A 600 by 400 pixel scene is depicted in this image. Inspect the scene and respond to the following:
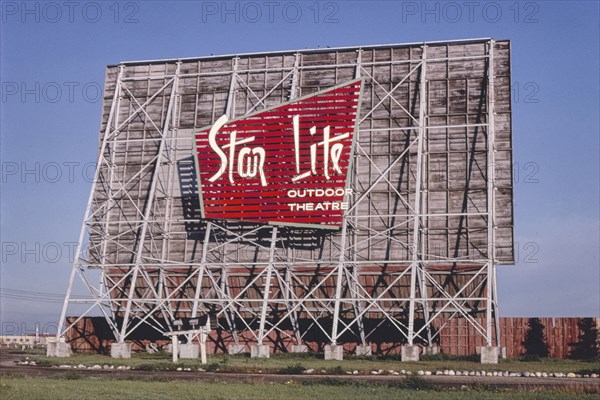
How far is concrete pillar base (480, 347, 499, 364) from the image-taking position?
142 feet

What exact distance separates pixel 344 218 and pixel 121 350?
14957 millimetres

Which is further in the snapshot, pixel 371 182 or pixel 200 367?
pixel 371 182

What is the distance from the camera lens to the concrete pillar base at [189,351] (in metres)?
46.9

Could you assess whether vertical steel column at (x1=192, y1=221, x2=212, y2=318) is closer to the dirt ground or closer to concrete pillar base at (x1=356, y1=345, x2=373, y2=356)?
concrete pillar base at (x1=356, y1=345, x2=373, y2=356)

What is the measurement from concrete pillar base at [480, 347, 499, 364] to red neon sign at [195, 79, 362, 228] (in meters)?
11.1

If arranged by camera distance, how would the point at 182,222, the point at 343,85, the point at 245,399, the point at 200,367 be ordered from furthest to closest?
1. the point at 182,222
2. the point at 343,85
3. the point at 200,367
4. the point at 245,399

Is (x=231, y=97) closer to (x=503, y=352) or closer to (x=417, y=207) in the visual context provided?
(x=417, y=207)

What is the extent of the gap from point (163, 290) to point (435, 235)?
17416mm

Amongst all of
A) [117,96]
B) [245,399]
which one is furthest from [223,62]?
[245,399]

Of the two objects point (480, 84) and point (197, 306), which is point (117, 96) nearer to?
point (197, 306)

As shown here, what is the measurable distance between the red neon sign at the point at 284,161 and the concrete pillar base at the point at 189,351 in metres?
Result: 8.09

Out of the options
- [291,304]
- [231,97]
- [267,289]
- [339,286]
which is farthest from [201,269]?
[231,97]

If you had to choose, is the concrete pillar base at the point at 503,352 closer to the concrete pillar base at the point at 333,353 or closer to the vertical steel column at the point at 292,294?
the concrete pillar base at the point at 333,353

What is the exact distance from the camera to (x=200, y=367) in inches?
1501
